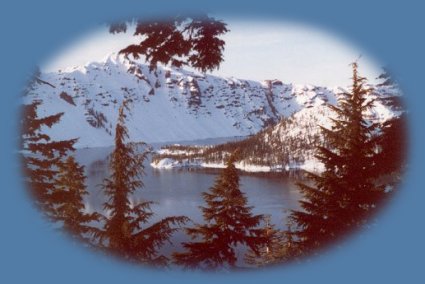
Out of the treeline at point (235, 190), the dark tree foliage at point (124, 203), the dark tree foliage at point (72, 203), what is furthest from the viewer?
Answer: the dark tree foliage at point (124, 203)

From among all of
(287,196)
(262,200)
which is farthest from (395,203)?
→ (287,196)

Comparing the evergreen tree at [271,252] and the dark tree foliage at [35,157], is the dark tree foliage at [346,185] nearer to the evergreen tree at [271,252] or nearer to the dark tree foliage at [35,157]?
the evergreen tree at [271,252]

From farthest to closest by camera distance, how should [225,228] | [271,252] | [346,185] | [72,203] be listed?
[271,252] → [225,228] → [72,203] → [346,185]

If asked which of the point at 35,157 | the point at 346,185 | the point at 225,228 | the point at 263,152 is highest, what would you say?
the point at 263,152

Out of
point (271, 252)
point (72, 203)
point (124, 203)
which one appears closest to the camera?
point (72, 203)

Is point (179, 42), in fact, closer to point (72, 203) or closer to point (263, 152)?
point (72, 203)

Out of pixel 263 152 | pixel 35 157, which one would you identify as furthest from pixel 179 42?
pixel 263 152

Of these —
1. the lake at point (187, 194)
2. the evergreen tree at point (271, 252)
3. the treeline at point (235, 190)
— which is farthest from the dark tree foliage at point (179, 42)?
the lake at point (187, 194)

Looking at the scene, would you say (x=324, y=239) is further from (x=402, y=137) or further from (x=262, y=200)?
(x=262, y=200)
